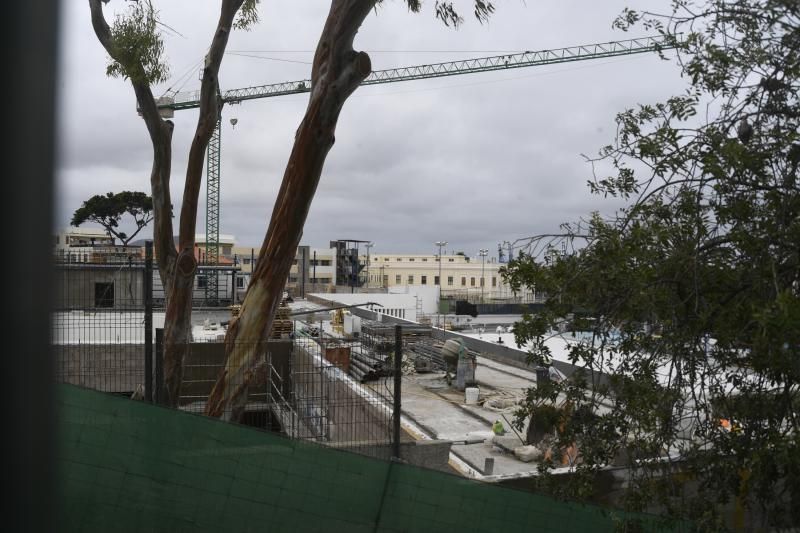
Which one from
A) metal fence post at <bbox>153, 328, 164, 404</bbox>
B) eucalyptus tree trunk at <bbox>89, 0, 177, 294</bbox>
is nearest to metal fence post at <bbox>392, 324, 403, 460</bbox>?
metal fence post at <bbox>153, 328, 164, 404</bbox>

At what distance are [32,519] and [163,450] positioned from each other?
3.59 metres

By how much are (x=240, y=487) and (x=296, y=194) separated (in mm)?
4709

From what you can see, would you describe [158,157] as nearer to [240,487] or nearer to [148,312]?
[148,312]

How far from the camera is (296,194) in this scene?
9.29 m

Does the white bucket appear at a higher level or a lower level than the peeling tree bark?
lower

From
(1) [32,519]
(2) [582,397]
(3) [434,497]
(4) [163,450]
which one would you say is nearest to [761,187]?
(2) [582,397]

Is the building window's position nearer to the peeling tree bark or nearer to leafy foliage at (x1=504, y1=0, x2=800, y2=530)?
the peeling tree bark

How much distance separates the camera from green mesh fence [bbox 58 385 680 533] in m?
5.17

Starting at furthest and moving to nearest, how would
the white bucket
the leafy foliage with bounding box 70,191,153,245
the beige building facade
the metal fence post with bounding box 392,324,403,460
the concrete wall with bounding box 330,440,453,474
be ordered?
the beige building facade, the leafy foliage with bounding box 70,191,153,245, the white bucket, the concrete wall with bounding box 330,440,453,474, the metal fence post with bounding box 392,324,403,460

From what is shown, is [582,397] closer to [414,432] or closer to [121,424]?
[121,424]

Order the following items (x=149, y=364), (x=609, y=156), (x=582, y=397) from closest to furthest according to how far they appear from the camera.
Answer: (x=582, y=397), (x=609, y=156), (x=149, y=364)

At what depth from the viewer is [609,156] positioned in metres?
4.89

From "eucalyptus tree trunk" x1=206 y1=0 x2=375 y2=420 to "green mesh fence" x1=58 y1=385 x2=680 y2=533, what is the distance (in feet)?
13.0

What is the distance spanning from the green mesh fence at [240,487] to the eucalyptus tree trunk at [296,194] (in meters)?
3.95
